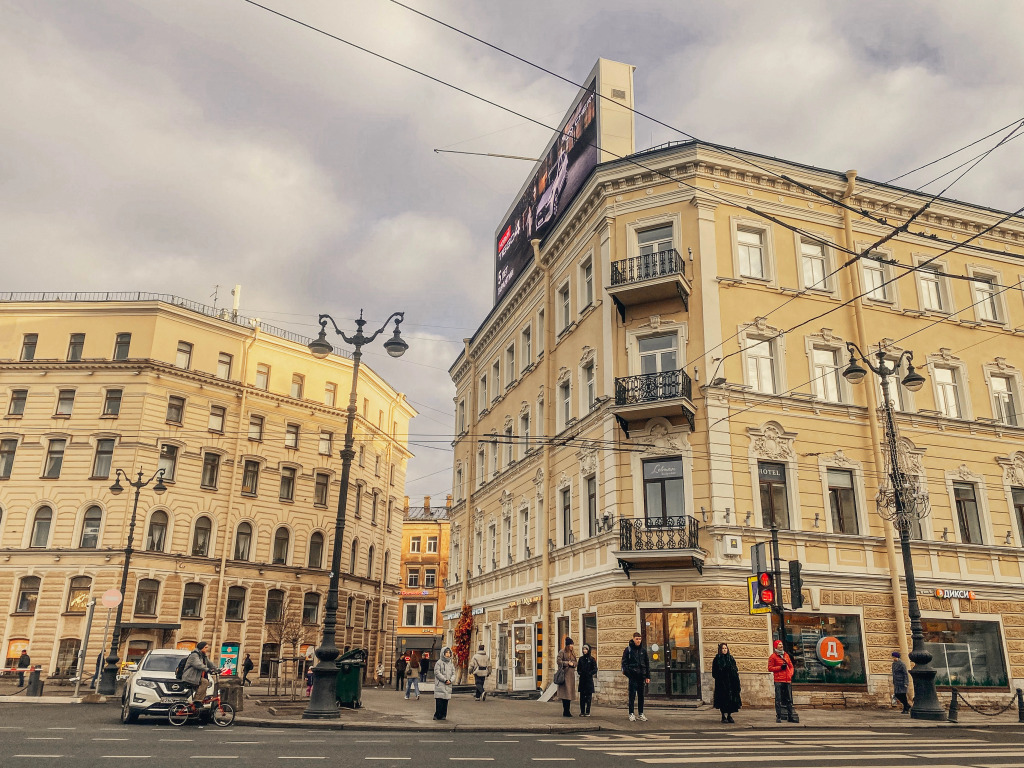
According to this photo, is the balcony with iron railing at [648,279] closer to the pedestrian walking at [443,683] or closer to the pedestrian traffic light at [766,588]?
the pedestrian traffic light at [766,588]

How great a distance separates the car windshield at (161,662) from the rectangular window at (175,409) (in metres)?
29.9

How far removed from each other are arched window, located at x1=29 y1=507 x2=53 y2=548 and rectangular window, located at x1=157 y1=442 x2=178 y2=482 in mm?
6005

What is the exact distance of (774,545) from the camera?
20.0 metres

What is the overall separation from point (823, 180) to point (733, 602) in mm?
14355

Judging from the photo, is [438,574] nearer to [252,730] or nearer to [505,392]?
[505,392]

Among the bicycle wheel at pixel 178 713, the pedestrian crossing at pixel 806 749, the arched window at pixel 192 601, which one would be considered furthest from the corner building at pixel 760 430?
the arched window at pixel 192 601

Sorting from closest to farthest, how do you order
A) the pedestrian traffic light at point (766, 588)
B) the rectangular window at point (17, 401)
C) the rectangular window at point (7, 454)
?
the pedestrian traffic light at point (766, 588) < the rectangular window at point (7, 454) < the rectangular window at point (17, 401)

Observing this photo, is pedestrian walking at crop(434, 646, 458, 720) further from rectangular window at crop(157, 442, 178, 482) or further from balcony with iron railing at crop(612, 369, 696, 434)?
rectangular window at crop(157, 442, 178, 482)

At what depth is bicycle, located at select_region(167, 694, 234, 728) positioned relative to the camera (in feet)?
54.4

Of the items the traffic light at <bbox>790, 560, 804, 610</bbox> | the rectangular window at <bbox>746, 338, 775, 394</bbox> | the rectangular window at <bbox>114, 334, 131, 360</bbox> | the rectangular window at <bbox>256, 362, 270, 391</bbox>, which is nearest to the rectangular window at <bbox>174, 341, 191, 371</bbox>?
the rectangular window at <bbox>114, 334, 131, 360</bbox>

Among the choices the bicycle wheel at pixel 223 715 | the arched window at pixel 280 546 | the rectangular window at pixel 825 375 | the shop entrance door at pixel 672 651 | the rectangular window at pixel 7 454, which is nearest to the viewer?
the bicycle wheel at pixel 223 715

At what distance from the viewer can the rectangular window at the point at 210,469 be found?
154 feet

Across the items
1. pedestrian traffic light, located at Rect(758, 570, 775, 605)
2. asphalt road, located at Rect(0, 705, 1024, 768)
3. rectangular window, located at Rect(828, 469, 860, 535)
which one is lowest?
asphalt road, located at Rect(0, 705, 1024, 768)

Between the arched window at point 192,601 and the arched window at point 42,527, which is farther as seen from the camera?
the arched window at point 192,601
